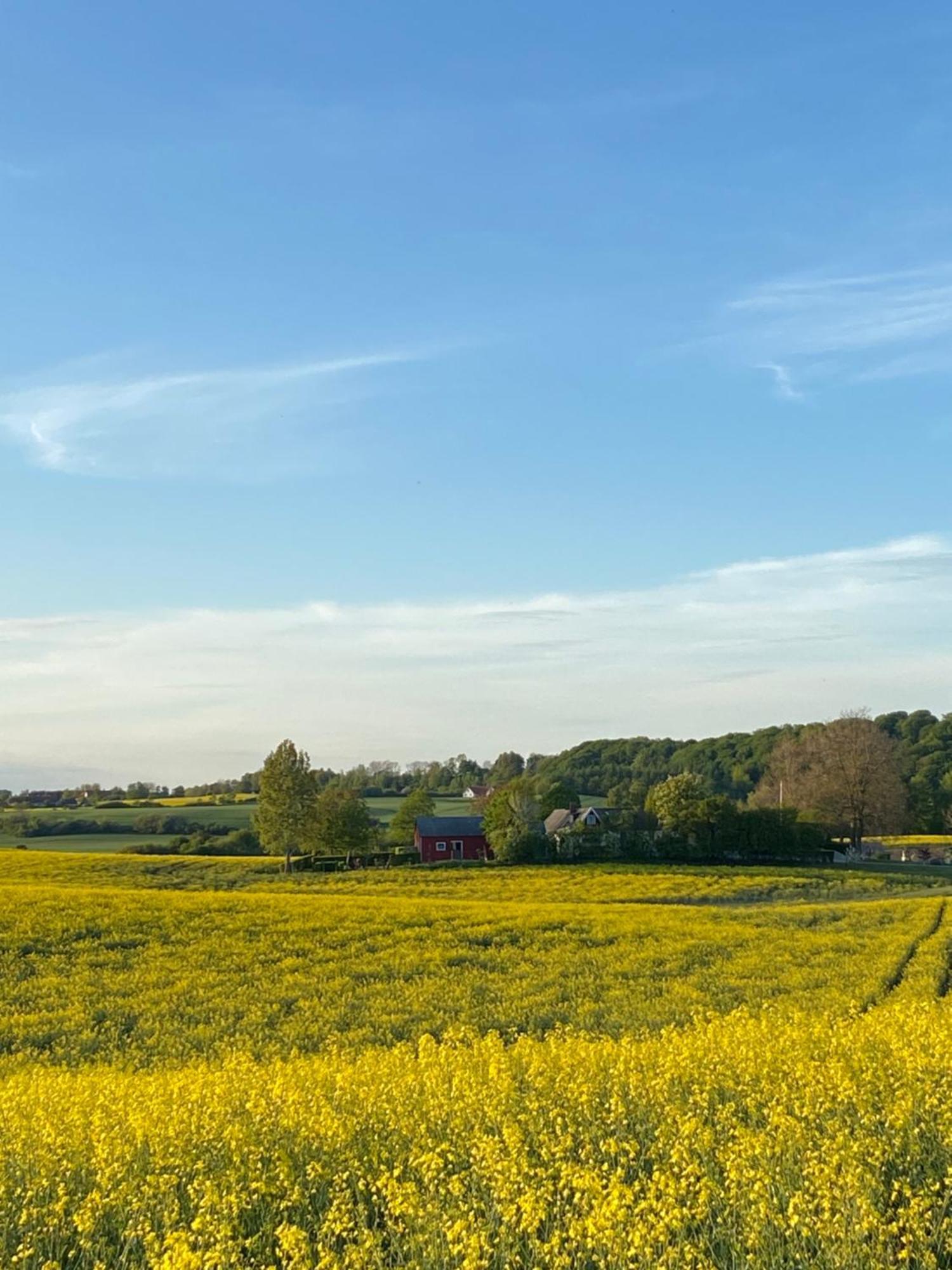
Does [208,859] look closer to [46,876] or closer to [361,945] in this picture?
[46,876]

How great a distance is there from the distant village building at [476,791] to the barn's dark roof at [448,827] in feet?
152

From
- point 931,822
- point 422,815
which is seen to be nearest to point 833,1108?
point 422,815

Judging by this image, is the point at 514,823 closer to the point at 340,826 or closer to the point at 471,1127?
the point at 340,826

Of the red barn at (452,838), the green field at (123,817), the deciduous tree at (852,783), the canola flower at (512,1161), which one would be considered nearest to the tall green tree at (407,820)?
the red barn at (452,838)

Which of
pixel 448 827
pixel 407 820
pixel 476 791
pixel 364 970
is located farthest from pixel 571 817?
pixel 364 970

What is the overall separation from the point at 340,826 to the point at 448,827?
46.6 feet

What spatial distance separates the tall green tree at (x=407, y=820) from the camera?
9225cm

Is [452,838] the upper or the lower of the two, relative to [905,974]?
lower

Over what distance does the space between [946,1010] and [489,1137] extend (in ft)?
29.0

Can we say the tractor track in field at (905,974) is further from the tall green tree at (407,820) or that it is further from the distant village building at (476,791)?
the distant village building at (476,791)

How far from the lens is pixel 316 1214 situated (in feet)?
26.0

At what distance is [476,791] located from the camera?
497ft

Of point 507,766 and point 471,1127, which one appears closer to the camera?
point 471,1127

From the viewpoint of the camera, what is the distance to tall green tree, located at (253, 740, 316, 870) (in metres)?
71.1
